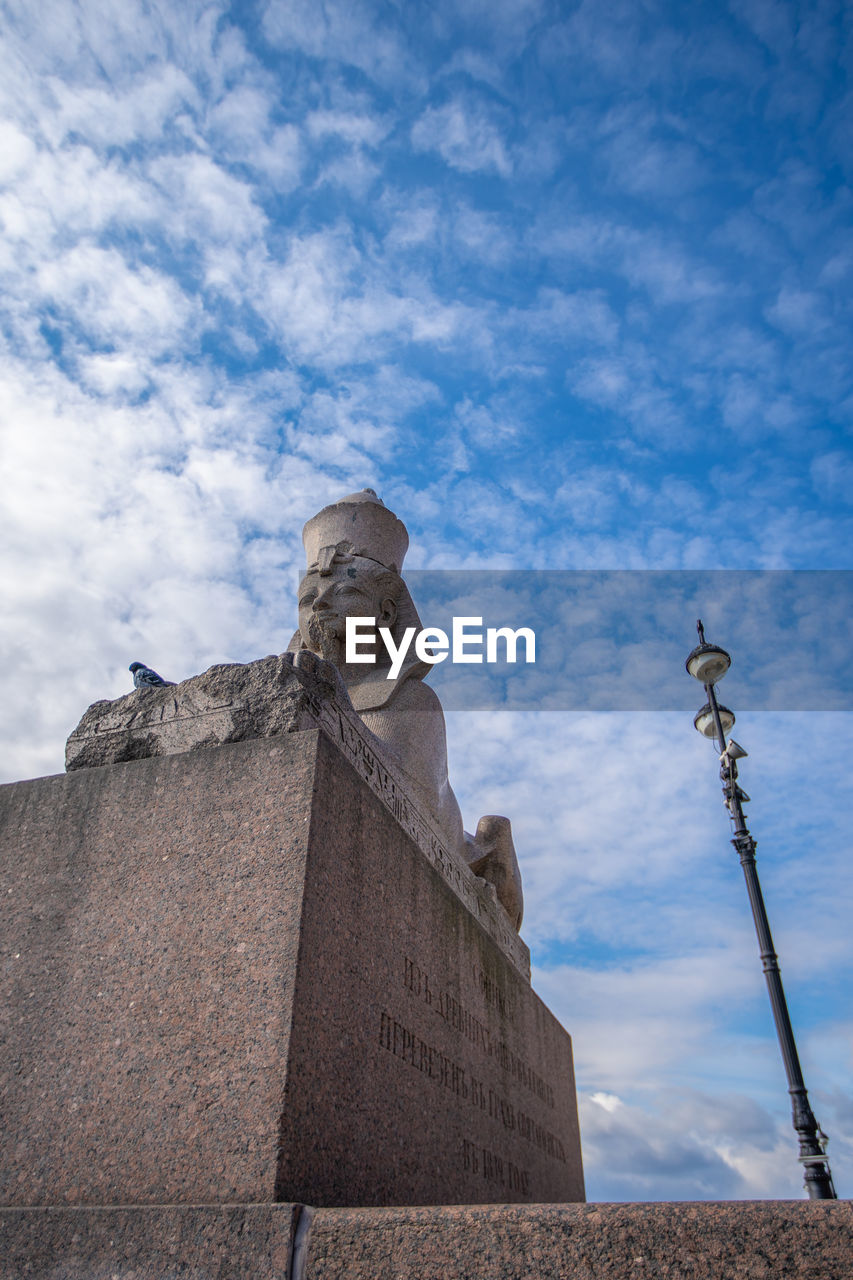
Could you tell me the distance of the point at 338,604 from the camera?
Result: 5.38m

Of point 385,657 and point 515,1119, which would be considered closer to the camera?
point 515,1119

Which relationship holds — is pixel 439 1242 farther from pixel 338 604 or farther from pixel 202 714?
pixel 338 604

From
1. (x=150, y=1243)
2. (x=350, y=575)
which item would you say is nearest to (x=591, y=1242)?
(x=150, y=1243)

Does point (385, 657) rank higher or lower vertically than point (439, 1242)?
higher

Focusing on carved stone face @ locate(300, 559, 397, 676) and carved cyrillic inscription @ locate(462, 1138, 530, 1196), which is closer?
carved cyrillic inscription @ locate(462, 1138, 530, 1196)

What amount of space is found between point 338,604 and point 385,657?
440 millimetres

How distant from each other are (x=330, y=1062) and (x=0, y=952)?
4.03ft

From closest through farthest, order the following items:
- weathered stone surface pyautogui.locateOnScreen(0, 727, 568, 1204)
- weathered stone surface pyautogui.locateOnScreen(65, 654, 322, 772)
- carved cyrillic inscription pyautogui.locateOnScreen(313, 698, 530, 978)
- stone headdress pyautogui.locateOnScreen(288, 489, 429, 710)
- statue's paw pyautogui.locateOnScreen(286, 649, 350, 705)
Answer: weathered stone surface pyautogui.locateOnScreen(0, 727, 568, 1204) < weathered stone surface pyautogui.locateOnScreen(65, 654, 322, 772) < statue's paw pyautogui.locateOnScreen(286, 649, 350, 705) < carved cyrillic inscription pyautogui.locateOnScreen(313, 698, 530, 978) < stone headdress pyautogui.locateOnScreen(288, 489, 429, 710)

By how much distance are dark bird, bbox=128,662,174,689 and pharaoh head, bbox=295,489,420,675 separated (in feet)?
5.02

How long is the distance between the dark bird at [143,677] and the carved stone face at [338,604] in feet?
4.99

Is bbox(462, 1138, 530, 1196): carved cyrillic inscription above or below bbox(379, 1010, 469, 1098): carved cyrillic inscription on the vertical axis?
below

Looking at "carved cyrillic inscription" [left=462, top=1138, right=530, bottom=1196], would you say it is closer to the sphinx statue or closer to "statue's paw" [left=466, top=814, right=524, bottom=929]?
the sphinx statue

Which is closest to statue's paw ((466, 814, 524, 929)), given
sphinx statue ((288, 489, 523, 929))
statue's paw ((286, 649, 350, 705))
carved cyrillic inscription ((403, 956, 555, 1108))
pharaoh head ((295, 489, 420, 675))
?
sphinx statue ((288, 489, 523, 929))

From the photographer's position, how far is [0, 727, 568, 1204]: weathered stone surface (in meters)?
2.35
